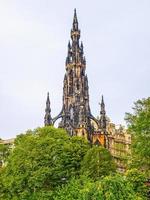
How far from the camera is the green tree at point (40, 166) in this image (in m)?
65.8

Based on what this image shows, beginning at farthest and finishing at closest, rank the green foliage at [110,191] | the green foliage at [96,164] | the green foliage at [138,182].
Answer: the green foliage at [96,164] → the green foliage at [138,182] → the green foliage at [110,191]

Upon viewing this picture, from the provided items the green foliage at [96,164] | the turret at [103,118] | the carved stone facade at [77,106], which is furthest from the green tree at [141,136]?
the turret at [103,118]

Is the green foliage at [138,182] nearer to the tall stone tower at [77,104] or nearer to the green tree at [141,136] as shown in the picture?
the green tree at [141,136]

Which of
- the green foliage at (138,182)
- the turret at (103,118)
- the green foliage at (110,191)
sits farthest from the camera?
the turret at (103,118)

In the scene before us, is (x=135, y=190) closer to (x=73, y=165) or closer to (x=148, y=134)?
(x=148, y=134)

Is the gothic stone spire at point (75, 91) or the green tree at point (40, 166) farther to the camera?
the gothic stone spire at point (75, 91)

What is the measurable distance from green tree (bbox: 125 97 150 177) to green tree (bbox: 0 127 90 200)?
7.73 metres

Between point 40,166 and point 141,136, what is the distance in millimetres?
12674

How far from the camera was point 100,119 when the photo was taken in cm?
12225

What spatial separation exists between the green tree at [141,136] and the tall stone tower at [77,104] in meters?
45.4

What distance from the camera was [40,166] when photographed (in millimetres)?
67875

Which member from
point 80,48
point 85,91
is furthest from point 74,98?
point 80,48

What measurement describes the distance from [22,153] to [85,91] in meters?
51.6

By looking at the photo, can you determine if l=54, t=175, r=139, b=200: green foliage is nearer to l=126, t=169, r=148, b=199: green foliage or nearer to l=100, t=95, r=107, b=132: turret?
l=126, t=169, r=148, b=199: green foliage
